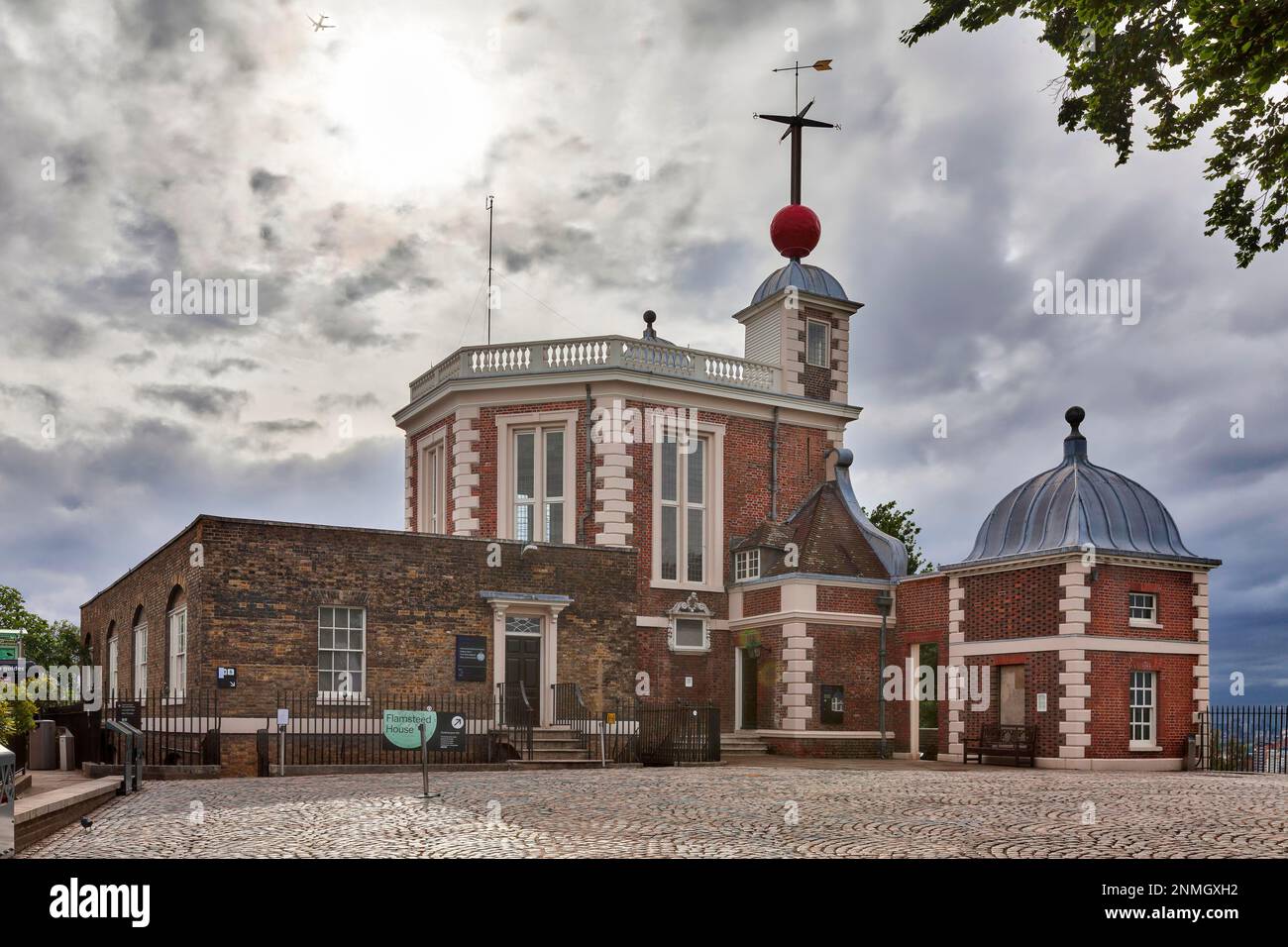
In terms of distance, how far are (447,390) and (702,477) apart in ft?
23.5

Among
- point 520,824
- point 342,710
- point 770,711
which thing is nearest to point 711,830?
point 520,824

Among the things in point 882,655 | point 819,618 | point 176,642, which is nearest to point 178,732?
point 176,642

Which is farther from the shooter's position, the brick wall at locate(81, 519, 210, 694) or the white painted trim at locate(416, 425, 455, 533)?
the white painted trim at locate(416, 425, 455, 533)

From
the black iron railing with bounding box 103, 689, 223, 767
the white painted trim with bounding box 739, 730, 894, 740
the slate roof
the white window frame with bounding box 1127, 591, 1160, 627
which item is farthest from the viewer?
the slate roof

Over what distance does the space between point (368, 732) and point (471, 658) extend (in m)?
2.86

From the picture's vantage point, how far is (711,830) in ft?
39.4

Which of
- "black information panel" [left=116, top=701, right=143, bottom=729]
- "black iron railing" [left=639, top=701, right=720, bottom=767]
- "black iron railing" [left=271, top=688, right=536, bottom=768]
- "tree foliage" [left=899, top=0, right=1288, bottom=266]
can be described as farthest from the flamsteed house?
"tree foliage" [left=899, top=0, right=1288, bottom=266]

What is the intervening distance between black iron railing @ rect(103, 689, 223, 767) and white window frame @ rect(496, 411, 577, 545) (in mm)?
10131

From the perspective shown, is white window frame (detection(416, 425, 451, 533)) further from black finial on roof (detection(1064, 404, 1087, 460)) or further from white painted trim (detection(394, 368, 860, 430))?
black finial on roof (detection(1064, 404, 1087, 460))

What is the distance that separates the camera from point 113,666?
110 ft

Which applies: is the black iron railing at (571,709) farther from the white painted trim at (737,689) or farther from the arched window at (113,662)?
the arched window at (113,662)

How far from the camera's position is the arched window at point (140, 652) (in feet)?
94.4

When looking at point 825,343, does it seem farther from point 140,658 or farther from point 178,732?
point 178,732

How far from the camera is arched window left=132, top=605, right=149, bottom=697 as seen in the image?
94.4 feet
